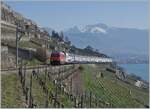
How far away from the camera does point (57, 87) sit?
32.1 metres

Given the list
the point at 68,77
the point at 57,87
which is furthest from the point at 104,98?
the point at 57,87

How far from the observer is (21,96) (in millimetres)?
25156

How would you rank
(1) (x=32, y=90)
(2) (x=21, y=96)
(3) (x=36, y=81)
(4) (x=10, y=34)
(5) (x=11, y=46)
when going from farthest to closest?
(4) (x=10, y=34)
(5) (x=11, y=46)
(3) (x=36, y=81)
(1) (x=32, y=90)
(2) (x=21, y=96)

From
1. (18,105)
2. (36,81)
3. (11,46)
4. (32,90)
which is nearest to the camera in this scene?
(18,105)

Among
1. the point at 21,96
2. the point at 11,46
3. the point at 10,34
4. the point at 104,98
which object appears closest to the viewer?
the point at 21,96

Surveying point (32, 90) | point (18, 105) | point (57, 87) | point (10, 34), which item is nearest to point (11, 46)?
point (10, 34)

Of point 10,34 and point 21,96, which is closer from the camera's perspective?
point 21,96

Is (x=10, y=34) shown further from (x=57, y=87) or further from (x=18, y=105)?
(x=18, y=105)

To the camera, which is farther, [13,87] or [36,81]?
[36,81]

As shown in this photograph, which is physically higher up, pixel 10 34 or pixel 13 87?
pixel 10 34

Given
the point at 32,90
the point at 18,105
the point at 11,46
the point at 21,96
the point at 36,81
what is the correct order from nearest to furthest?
1. the point at 18,105
2. the point at 21,96
3. the point at 32,90
4. the point at 36,81
5. the point at 11,46

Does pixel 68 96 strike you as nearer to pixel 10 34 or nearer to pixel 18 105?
pixel 18 105

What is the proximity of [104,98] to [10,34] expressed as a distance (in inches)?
860

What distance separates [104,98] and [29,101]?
1552 cm
